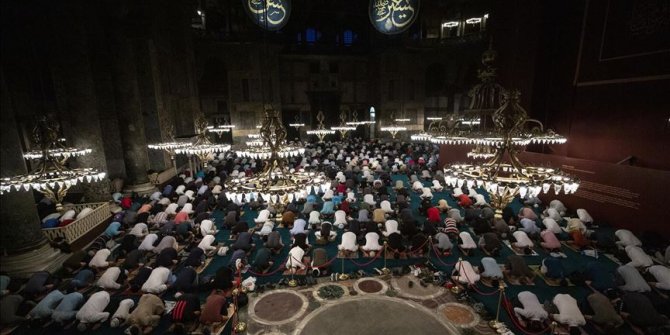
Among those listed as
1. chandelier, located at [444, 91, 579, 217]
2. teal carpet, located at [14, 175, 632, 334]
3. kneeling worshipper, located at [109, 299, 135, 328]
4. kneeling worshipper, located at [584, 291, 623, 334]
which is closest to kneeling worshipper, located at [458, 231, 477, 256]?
teal carpet, located at [14, 175, 632, 334]

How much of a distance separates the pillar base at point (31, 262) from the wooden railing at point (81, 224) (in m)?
0.47

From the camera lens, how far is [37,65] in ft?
38.0

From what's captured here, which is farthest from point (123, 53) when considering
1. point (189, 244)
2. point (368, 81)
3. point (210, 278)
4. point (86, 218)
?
point (368, 81)

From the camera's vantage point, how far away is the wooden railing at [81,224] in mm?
7065

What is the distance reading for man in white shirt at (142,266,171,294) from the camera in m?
5.92

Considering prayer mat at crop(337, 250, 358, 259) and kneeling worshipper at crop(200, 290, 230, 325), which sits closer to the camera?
kneeling worshipper at crop(200, 290, 230, 325)

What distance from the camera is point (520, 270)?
6375 mm

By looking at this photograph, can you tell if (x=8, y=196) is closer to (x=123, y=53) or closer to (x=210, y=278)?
(x=210, y=278)

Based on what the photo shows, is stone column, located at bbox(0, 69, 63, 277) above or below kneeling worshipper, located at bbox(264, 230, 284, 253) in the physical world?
above

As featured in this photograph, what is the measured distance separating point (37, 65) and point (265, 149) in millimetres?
12033

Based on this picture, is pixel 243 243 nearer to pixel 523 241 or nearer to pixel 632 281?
pixel 523 241

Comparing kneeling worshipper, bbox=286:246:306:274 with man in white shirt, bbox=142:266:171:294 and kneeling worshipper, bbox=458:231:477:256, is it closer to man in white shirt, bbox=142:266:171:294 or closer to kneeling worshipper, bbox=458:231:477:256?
man in white shirt, bbox=142:266:171:294

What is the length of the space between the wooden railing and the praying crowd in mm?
385

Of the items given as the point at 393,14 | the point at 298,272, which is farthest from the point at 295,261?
→ the point at 393,14
